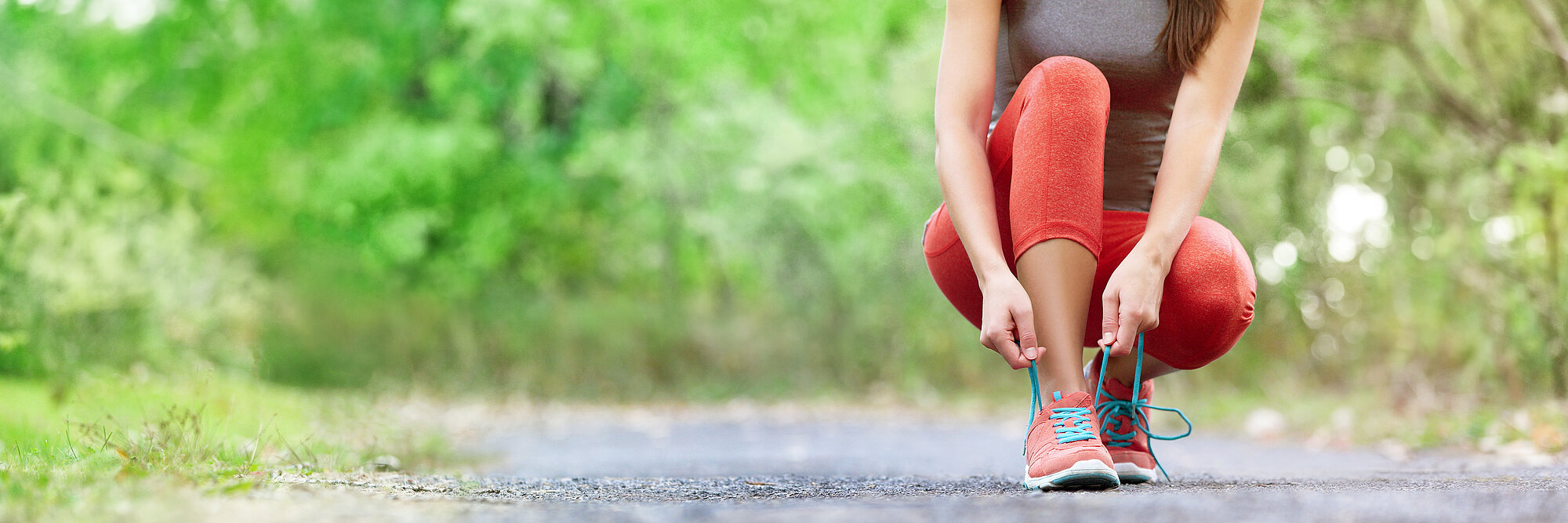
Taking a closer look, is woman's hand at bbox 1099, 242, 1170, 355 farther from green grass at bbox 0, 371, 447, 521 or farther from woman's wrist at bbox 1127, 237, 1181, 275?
green grass at bbox 0, 371, 447, 521

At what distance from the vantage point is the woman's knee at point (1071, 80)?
6.38ft

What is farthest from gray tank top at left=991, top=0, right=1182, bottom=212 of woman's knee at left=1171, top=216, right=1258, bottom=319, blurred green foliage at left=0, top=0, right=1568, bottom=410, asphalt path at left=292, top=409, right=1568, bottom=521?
blurred green foliage at left=0, top=0, right=1568, bottom=410

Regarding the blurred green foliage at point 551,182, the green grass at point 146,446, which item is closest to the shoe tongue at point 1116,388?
the green grass at point 146,446

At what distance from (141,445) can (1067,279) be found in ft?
5.48

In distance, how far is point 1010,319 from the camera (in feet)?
6.09

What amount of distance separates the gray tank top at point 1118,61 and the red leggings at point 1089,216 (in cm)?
9

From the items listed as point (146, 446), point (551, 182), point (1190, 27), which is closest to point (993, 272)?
point (1190, 27)

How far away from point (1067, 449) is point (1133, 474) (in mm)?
423

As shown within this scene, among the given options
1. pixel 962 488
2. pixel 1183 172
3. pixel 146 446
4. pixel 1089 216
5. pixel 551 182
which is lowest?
pixel 146 446

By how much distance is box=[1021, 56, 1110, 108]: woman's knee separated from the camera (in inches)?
76.5

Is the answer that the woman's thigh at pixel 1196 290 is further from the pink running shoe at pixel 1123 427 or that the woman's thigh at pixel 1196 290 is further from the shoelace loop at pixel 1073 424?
the shoelace loop at pixel 1073 424

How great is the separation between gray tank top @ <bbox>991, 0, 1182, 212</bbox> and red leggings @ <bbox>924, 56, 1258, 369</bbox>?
9 centimetres

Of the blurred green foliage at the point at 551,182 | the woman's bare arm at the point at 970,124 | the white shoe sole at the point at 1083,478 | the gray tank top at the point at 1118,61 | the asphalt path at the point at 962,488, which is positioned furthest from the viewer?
the blurred green foliage at the point at 551,182

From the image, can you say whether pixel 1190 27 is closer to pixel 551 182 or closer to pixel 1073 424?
pixel 1073 424
